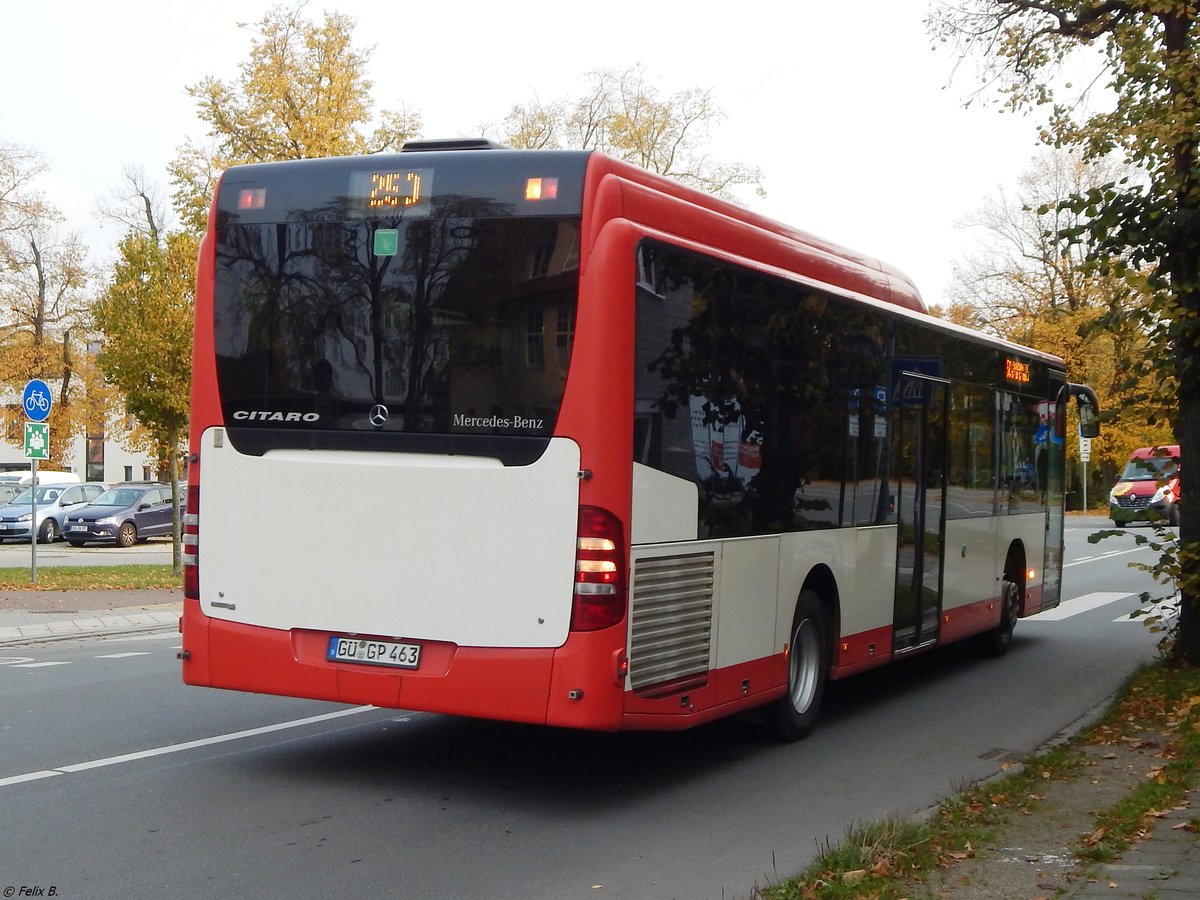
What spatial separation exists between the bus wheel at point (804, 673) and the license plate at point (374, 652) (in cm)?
278

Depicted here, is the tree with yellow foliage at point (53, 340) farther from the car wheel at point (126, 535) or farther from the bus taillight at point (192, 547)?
the bus taillight at point (192, 547)

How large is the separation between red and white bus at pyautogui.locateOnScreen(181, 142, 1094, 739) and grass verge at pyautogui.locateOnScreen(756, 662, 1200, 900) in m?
1.48

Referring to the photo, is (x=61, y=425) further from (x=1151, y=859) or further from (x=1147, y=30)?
(x=1151, y=859)

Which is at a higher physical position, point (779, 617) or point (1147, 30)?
point (1147, 30)

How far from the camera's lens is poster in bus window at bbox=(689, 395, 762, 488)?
25.9 ft

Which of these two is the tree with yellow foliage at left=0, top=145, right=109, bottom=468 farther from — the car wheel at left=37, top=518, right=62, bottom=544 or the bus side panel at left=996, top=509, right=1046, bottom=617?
the bus side panel at left=996, top=509, right=1046, bottom=617

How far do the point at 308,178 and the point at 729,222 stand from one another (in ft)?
8.16

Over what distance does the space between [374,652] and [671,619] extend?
1.54 m

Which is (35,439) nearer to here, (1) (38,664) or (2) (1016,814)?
(1) (38,664)

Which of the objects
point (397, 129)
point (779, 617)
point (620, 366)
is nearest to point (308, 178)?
point (620, 366)

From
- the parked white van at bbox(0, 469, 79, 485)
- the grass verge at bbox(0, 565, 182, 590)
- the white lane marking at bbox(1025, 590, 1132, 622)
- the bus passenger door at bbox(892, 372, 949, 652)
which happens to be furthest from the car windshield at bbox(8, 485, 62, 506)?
the bus passenger door at bbox(892, 372, 949, 652)

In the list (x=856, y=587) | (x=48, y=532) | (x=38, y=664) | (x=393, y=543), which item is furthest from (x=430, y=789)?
(x=48, y=532)

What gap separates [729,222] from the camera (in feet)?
28.7

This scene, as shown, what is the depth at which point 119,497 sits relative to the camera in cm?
3950
